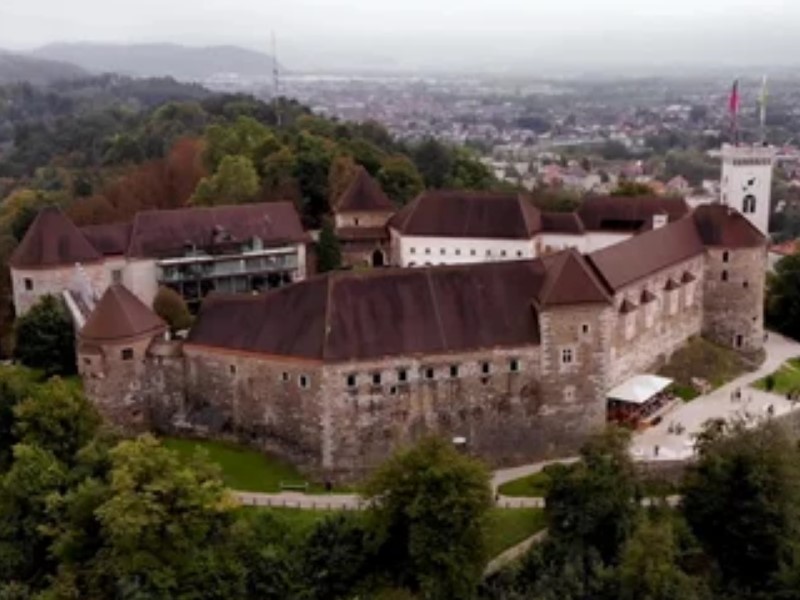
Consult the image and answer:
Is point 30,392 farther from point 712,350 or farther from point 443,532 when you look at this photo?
point 712,350

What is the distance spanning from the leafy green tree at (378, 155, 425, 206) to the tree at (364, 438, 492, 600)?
49084 mm

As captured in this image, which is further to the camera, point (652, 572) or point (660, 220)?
point (660, 220)

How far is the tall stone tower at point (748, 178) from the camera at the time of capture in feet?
222

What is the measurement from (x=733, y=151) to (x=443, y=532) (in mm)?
38728

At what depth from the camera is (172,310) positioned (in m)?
61.7

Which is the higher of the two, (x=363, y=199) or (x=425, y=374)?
(x=363, y=199)

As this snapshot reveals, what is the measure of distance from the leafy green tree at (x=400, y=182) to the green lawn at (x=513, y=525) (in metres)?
46.7

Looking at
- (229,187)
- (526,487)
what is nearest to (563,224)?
(229,187)

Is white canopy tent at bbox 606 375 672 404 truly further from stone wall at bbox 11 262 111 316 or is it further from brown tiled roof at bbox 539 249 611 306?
stone wall at bbox 11 262 111 316

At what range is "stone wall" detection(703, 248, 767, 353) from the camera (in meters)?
64.4

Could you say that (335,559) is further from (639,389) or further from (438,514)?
(639,389)

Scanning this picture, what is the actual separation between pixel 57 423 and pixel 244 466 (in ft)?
28.5

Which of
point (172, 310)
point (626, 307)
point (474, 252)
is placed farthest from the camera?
point (474, 252)

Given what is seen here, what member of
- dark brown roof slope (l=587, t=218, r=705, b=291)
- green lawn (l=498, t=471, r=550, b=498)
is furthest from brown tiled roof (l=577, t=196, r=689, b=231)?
green lawn (l=498, t=471, r=550, b=498)
